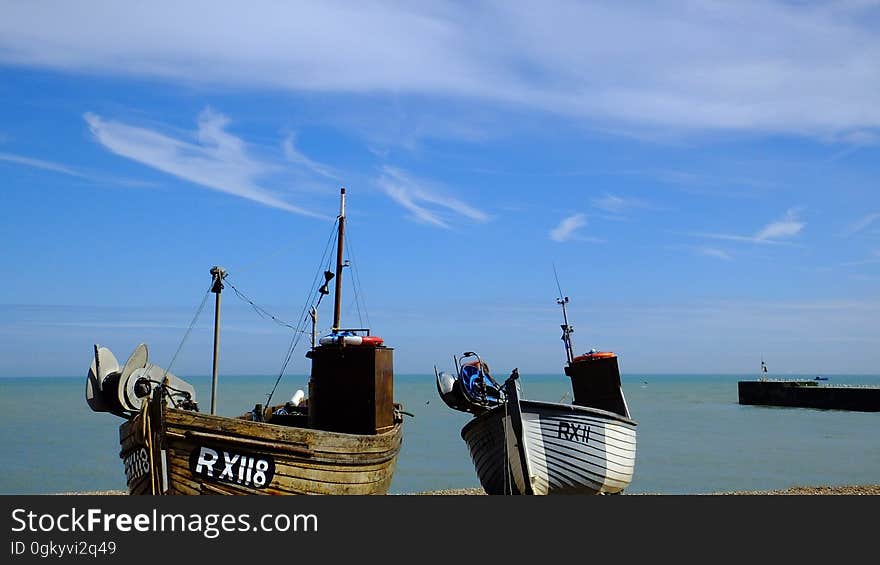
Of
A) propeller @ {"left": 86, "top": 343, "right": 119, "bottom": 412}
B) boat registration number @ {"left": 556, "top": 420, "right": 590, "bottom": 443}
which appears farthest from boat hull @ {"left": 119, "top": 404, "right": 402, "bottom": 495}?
boat registration number @ {"left": 556, "top": 420, "right": 590, "bottom": 443}

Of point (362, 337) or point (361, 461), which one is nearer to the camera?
point (361, 461)

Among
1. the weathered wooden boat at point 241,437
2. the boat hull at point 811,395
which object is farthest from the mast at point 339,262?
the boat hull at point 811,395

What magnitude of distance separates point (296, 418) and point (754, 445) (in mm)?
35665

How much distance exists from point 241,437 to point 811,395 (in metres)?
80.7

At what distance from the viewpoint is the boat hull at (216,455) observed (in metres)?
14.4

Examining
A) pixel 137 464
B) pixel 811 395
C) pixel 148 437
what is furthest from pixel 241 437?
pixel 811 395

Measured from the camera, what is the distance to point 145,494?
575 inches

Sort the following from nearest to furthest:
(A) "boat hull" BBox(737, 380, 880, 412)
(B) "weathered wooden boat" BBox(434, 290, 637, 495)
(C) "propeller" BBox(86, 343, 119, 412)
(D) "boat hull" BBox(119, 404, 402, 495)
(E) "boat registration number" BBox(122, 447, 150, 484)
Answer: (D) "boat hull" BBox(119, 404, 402, 495)
(E) "boat registration number" BBox(122, 447, 150, 484)
(C) "propeller" BBox(86, 343, 119, 412)
(B) "weathered wooden boat" BBox(434, 290, 637, 495)
(A) "boat hull" BBox(737, 380, 880, 412)

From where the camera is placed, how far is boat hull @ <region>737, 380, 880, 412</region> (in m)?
77.9

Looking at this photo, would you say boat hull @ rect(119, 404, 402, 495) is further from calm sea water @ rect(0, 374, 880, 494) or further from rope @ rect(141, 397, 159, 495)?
calm sea water @ rect(0, 374, 880, 494)

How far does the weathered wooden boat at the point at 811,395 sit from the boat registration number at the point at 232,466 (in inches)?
3024

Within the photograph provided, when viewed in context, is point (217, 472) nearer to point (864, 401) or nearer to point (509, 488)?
point (509, 488)

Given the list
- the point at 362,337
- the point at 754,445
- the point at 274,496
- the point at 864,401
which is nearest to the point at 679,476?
the point at 754,445

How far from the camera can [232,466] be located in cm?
1458
